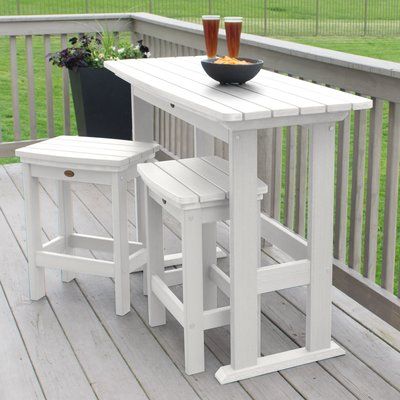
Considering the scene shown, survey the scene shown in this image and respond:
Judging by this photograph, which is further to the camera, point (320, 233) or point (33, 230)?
point (33, 230)

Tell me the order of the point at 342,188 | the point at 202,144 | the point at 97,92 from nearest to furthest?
the point at 342,188
the point at 202,144
the point at 97,92

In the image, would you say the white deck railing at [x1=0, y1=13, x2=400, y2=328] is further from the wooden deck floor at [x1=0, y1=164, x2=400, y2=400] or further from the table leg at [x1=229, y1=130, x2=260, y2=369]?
the table leg at [x1=229, y1=130, x2=260, y2=369]

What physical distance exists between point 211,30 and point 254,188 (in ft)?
2.07

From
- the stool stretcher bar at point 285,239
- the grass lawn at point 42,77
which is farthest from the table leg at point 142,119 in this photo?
the grass lawn at point 42,77

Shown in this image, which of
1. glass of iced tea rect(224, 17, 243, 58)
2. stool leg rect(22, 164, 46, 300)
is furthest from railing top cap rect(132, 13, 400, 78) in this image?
stool leg rect(22, 164, 46, 300)

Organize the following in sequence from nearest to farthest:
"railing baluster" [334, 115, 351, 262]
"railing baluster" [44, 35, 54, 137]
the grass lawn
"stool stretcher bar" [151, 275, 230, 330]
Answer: "stool stretcher bar" [151, 275, 230, 330], "railing baluster" [334, 115, 351, 262], "railing baluster" [44, 35, 54, 137], the grass lawn

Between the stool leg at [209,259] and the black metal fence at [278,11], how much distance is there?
62.3 feet

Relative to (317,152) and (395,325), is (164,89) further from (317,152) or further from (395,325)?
(395,325)

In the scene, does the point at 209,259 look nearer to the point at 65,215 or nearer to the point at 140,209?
the point at 140,209

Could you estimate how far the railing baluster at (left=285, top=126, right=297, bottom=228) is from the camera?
12.0ft

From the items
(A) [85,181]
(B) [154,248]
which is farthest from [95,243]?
(B) [154,248]

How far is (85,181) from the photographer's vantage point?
3215 millimetres

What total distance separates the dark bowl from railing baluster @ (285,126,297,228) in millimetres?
828

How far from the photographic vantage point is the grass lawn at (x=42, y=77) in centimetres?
845
